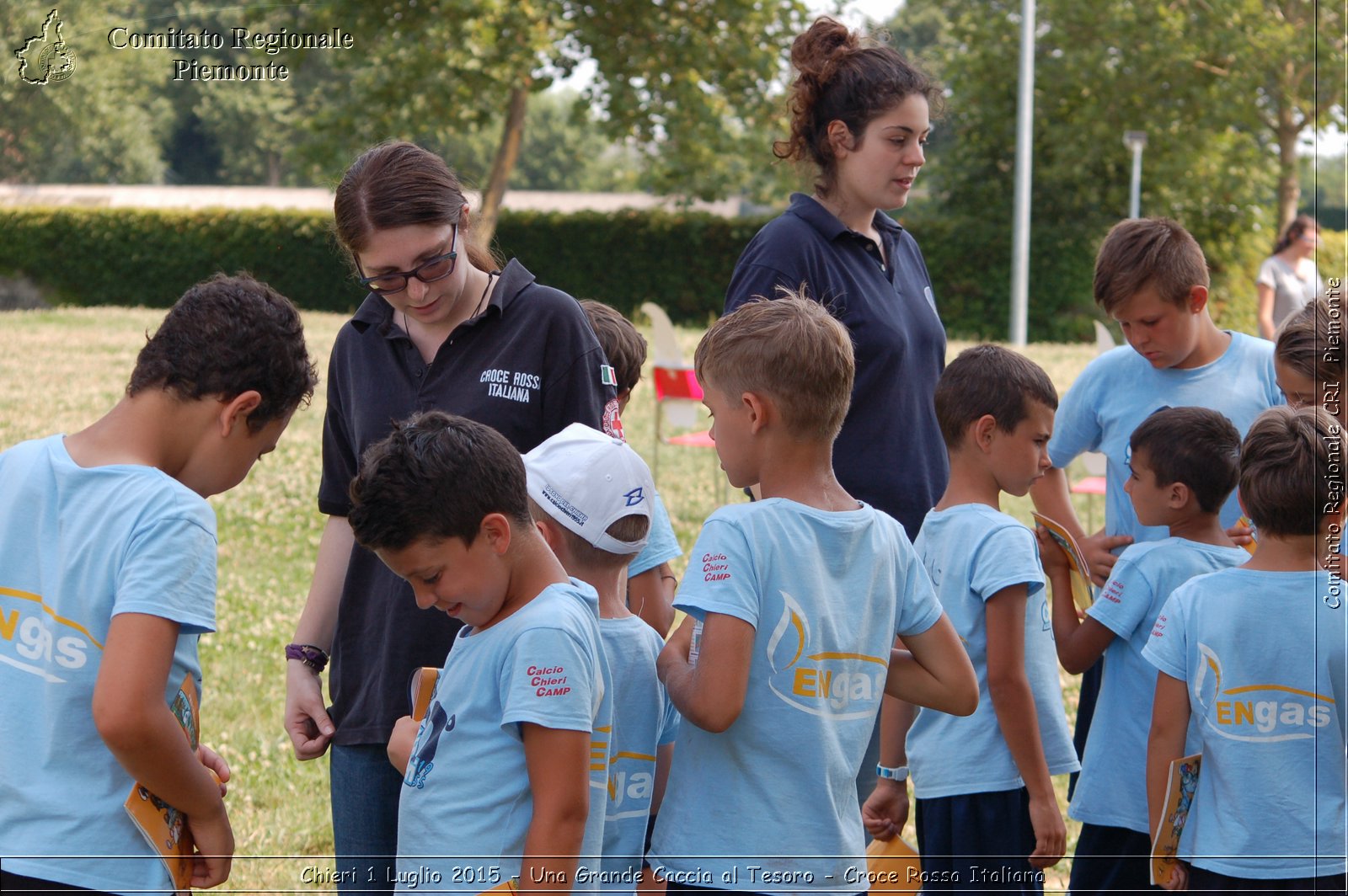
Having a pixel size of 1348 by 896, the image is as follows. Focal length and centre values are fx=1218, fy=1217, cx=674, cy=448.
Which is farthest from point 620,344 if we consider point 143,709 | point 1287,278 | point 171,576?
point 1287,278

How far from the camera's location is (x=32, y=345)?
17.0 m

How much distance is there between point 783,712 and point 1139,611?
114cm

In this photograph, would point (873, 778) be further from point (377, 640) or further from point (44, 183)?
point (44, 183)

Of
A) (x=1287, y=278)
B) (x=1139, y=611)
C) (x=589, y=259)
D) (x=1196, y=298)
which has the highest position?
(x=589, y=259)

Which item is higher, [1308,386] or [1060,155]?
[1060,155]

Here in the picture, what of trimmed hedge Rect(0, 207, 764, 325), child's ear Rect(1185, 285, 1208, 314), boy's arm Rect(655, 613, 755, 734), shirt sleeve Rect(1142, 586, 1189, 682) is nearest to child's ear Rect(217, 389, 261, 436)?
boy's arm Rect(655, 613, 755, 734)

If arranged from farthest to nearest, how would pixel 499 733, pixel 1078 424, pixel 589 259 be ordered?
pixel 589 259 → pixel 1078 424 → pixel 499 733

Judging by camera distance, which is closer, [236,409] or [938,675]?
[236,409]

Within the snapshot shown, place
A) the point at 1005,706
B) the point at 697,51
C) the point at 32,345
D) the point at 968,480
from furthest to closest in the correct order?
the point at 697,51 < the point at 32,345 < the point at 968,480 < the point at 1005,706

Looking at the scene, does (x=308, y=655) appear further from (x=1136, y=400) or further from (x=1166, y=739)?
(x=1136, y=400)

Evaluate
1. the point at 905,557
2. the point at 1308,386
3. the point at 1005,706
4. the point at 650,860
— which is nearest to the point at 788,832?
the point at 650,860

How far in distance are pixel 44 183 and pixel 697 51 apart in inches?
1151

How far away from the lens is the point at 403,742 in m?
2.06

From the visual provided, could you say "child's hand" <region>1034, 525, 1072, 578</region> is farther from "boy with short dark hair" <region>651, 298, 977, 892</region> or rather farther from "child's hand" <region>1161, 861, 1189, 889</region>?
"boy with short dark hair" <region>651, 298, 977, 892</region>
